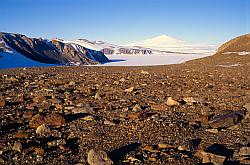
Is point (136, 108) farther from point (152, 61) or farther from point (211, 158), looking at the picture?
point (152, 61)

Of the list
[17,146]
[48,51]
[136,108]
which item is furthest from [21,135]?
[48,51]

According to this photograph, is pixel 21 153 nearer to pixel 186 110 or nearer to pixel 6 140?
pixel 6 140

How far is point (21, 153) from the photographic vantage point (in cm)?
413

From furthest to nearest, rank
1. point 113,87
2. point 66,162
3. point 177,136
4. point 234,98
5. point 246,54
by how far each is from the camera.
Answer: point 246,54 < point 113,87 < point 234,98 < point 177,136 < point 66,162

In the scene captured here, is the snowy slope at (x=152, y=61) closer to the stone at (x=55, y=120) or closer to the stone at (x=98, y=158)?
the stone at (x=55, y=120)

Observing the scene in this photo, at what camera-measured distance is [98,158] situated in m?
3.89

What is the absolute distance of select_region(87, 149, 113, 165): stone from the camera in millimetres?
3840

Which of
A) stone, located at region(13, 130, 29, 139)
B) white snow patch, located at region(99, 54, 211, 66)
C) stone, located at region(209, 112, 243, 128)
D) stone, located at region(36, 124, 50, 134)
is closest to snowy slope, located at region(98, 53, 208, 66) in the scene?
white snow patch, located at region(99, 54, 211, 66)

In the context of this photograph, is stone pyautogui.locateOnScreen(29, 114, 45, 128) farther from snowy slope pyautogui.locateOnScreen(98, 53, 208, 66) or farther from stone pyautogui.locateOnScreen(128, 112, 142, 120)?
snowy slope pyautogui.locateOnScreen(98, 53, 208, 66)

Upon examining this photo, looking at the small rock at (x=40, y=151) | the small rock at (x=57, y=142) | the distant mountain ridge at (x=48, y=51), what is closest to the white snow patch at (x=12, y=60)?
the distant mountain ridge at (x=48, y=51)

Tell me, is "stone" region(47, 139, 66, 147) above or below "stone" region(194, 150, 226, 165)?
above

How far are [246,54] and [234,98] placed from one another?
20.5 meters

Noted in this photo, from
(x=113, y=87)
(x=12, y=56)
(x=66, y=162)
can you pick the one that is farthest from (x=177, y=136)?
(x=12, y=56)

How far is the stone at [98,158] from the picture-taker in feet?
12.6
